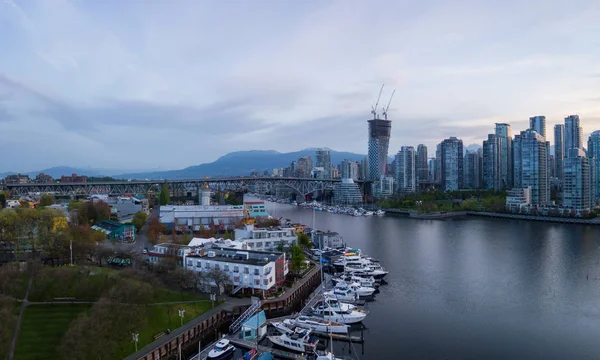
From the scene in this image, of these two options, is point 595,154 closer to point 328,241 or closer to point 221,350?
point 328,241

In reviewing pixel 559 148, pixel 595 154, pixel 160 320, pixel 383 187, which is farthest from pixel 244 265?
pixel 559 148

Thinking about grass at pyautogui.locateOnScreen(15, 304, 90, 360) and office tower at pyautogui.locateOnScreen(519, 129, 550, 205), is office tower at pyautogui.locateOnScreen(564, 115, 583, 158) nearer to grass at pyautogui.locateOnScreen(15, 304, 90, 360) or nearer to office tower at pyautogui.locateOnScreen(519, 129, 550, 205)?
office tower at pyautogui.locateOnScreen(519, 129, 550, 205)

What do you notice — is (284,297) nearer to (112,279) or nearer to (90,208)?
(112,279)


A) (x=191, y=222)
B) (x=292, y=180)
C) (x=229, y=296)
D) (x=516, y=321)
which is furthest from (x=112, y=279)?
(x=292, y=180)

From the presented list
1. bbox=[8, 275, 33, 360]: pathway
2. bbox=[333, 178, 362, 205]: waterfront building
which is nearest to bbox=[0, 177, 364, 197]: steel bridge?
bbox=[333, 178, 362, 205]: waterfront building

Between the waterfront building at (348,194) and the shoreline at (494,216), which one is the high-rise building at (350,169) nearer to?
the waterfront building at (348,194)

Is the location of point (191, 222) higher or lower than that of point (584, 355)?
higher

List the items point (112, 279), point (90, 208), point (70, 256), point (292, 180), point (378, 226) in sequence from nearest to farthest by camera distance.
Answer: point (112, 279) → point (70, 256) → point (90, 208) → point (378, 226) → point (292, 180)
